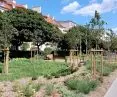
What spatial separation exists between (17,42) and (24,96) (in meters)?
43.1

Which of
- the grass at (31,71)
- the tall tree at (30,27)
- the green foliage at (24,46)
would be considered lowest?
the grass at (31,71)

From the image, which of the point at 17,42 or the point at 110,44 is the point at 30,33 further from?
the point at 110,44

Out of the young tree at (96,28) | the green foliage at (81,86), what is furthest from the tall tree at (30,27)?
the green foliage at (81,86)

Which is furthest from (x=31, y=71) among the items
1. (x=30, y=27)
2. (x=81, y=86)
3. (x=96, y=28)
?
(x=96, y=28)

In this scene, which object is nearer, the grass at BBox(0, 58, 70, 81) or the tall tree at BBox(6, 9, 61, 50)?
the grass at BBox(0, 58, 70, 81)

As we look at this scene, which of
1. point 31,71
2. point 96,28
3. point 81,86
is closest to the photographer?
point 81,86

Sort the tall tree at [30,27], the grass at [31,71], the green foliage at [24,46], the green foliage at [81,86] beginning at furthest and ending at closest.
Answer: the green foliage at [24,46] < the tall tree at [30,27] < the grass at [31,71] < the green foliage at [81,86]

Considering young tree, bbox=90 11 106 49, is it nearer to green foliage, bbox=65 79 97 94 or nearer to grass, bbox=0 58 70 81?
grass, bbox=0 58 70 81

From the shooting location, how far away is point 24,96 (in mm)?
10953

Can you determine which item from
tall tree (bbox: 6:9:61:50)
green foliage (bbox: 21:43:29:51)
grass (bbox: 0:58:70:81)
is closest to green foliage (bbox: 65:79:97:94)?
grass (bbox: 0:58:70:81)

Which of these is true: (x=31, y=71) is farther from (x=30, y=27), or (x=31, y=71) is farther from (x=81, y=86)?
(x=30, y=27)

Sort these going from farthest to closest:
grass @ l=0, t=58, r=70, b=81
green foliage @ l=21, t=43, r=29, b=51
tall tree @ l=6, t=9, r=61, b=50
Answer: green foliage @ l=21, t=43, r=29, b=51 < tall tree @ l=6, t=9, r=61, b=50 < grass @ l=0, t=58, r=70, b=81

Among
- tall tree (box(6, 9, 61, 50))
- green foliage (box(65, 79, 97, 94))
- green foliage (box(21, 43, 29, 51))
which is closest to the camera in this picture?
green foliage (box(65, 79, 97, 94))

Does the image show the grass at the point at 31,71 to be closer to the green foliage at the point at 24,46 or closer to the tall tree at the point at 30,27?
the tall tree at the point at 30,27
